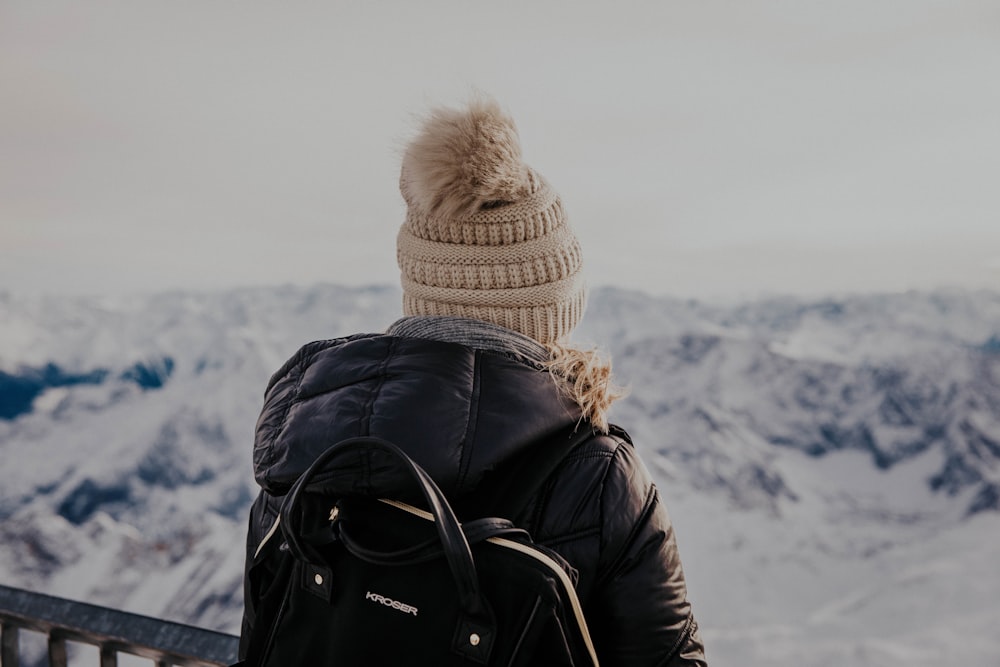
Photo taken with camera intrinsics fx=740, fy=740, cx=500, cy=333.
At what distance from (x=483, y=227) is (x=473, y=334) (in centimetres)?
19

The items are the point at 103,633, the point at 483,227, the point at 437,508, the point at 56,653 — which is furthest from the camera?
the point at 56,653

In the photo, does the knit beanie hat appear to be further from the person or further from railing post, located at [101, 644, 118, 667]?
railing post, located at [101, 644, 118, 667]

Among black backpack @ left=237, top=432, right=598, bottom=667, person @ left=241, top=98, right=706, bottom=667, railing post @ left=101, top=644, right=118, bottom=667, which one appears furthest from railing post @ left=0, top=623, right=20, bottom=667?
black backpack @ left=237, top=432, right=598, bottom=667

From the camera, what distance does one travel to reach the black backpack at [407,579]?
0.74 meters

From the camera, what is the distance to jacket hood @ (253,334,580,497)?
769 mm

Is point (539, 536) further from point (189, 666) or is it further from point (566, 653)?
point (189, 666)

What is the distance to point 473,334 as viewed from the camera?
956mm

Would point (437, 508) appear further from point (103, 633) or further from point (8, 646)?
point (8, 646)

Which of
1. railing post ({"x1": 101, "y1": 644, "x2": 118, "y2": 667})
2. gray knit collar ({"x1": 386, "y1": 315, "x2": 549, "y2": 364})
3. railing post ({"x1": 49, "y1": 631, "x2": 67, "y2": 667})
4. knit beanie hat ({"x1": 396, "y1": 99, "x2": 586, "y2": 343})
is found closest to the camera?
gray knit collar ({"x1": 386, "y1": 315, "x2": 549, "y2": 364})

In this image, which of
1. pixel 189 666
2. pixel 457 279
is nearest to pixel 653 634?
pixel 457 279

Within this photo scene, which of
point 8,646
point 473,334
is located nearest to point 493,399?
point 473,334

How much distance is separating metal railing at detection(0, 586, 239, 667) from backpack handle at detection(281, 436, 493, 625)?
92 centimetres

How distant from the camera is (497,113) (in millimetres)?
1113

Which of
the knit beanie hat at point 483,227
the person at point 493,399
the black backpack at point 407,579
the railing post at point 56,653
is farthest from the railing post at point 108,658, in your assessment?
the knit beanie hat at point 483,227
